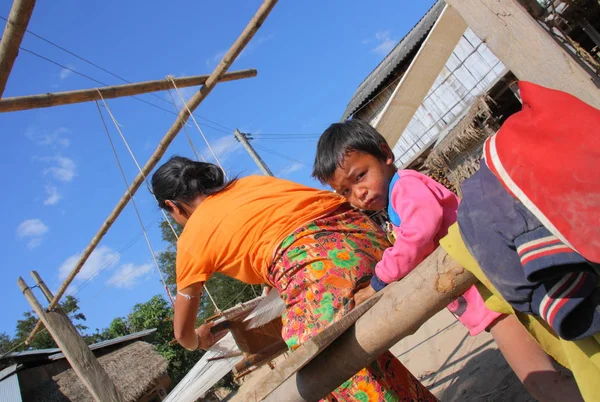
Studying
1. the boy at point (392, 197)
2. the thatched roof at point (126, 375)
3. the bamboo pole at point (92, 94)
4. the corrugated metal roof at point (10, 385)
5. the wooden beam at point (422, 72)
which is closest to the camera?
the boy at point (392, 197)

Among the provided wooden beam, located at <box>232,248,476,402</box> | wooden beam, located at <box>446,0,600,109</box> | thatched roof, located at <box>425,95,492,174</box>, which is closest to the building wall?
thatched roof, located at <box>425,95,492,174</box>

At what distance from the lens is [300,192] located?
6.20 ft

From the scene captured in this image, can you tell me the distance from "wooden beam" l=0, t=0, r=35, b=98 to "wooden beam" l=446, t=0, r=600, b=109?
7.36 feet

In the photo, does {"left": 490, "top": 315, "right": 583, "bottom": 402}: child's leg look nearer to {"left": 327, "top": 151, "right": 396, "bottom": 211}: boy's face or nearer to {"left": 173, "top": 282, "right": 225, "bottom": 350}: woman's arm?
{"left": 327, "top": 151, "right": 396, "bottom": 211}: boy's face

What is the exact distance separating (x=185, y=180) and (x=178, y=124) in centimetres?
219

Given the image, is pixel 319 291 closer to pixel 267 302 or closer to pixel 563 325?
pixel 563 325

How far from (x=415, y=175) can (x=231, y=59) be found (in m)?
2.59

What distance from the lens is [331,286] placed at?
153 cm

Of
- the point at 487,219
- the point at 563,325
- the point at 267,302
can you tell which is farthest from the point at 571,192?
the point at 267,302

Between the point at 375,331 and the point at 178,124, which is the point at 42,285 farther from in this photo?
the point at 375,331

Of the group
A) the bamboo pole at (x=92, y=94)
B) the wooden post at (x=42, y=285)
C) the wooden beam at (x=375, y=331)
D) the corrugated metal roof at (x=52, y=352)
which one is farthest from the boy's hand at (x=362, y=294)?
the corrugated metal roof at (x=52, y=352)

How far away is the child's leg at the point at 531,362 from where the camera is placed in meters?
1.45

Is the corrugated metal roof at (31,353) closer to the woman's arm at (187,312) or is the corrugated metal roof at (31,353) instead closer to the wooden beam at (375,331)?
the woman's arm at (187,312)

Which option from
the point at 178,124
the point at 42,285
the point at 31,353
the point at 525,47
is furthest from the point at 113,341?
the point at 525,47
